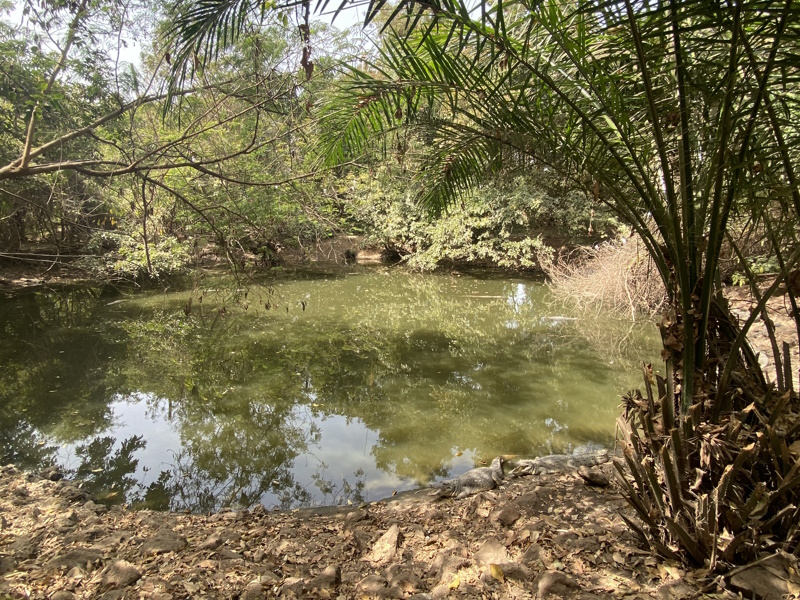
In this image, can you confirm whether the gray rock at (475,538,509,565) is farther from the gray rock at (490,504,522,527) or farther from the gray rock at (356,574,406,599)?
the gray rock at (356,574,406,599)

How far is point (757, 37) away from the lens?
1819 millimetres

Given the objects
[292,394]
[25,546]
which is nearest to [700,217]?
[25,546]

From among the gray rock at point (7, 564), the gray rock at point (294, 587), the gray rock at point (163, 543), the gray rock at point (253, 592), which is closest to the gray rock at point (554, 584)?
the gray rock at point (294, 587)

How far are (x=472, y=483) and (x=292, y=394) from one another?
2896 millimetres

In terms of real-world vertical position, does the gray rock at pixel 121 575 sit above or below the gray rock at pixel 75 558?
above

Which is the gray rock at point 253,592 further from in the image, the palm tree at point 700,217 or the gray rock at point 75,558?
the palm tree at point 700,217

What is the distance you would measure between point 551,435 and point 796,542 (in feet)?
9.47

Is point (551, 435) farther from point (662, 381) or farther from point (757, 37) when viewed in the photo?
point (757, 37)

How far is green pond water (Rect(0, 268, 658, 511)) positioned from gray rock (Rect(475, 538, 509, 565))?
1.51m

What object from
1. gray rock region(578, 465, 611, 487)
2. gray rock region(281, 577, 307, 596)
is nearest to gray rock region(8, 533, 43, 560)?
gray rock region(281, 577, 307, 596)

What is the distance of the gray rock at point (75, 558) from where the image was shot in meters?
2.44

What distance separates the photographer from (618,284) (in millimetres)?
8109

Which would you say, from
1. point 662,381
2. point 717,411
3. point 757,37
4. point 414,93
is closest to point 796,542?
point 717,411

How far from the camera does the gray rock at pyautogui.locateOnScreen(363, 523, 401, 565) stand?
8.14 feet
